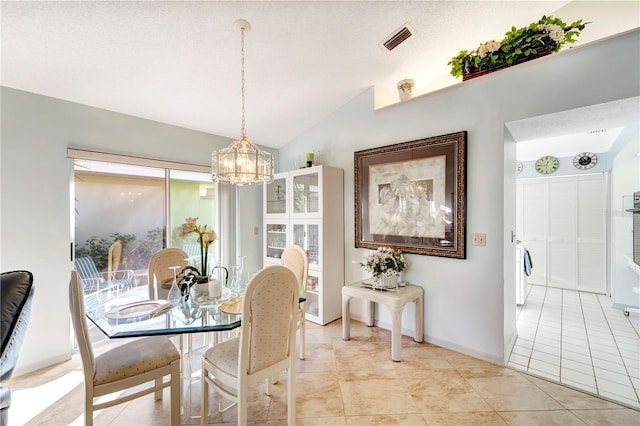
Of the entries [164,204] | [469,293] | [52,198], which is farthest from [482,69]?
[52,198]

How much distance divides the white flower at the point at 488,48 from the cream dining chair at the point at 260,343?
2556mm

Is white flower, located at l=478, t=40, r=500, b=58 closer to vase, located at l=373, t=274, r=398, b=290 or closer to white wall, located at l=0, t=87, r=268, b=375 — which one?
vase, located at l=373, t=274, r=398, b=290

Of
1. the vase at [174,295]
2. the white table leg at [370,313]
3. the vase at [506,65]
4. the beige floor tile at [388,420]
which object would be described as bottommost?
the beige floor tile at [388,420]

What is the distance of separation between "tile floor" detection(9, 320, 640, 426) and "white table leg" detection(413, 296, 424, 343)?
283 millimetres

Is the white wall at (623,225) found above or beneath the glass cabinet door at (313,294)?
above

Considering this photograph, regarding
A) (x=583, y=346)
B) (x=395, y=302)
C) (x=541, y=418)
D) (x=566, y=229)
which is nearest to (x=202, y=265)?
(x=395, y=302)

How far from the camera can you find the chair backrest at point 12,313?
1272 mm

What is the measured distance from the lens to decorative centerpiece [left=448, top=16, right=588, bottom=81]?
2.01 m

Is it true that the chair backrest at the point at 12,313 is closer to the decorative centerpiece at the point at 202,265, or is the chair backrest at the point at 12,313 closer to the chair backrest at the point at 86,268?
the decorative centerpiece at the point at 202,265

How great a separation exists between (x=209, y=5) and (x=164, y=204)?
2.22 meters

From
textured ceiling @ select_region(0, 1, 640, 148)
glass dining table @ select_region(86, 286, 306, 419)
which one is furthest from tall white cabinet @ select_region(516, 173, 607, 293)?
glass dining table @ select_region(86, 286, 306, 419)

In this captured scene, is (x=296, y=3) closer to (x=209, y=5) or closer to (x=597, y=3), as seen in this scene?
(x=209, y=5)

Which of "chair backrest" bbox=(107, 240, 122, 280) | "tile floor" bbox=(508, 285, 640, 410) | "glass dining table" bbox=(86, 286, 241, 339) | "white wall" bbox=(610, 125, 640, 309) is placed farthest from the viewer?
"white wall" bbox=(610, 125, 640, 309)

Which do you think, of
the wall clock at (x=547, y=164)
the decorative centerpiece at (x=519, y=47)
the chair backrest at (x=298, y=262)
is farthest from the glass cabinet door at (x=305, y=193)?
the wall clock at (x=547, y=164)
